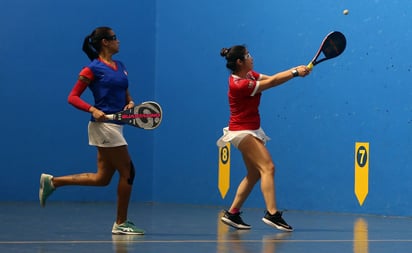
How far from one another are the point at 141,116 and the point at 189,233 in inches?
31.3

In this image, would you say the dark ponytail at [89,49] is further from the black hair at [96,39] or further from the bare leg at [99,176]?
the bare leg at [99,176]

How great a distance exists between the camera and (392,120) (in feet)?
25.3

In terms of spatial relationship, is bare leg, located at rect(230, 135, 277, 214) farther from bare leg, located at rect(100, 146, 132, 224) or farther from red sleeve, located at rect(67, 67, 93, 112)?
red sleeve, located at rect(67, 67, 93, 112)

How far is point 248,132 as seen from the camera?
6.31m

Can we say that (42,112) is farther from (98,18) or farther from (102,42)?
(102,42)

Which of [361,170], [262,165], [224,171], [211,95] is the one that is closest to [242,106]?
[262,165]

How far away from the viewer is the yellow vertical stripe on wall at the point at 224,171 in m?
9.12

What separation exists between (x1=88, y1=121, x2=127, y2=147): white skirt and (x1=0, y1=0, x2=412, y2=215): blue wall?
2769 mm

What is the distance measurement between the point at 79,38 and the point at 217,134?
1.68m

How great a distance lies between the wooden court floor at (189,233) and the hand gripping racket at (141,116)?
0.69m

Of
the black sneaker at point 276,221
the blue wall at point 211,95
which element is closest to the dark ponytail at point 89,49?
the black sneaker at point 276,221

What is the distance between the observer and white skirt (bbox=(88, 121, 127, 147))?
5.82 meters

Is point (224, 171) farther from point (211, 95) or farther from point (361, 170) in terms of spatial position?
point (361, 170)

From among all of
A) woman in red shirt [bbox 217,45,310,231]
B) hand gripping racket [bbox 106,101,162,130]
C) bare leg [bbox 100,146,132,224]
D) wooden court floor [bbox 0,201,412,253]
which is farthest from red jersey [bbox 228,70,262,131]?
bare leg [bbox 100,146,132,224]
